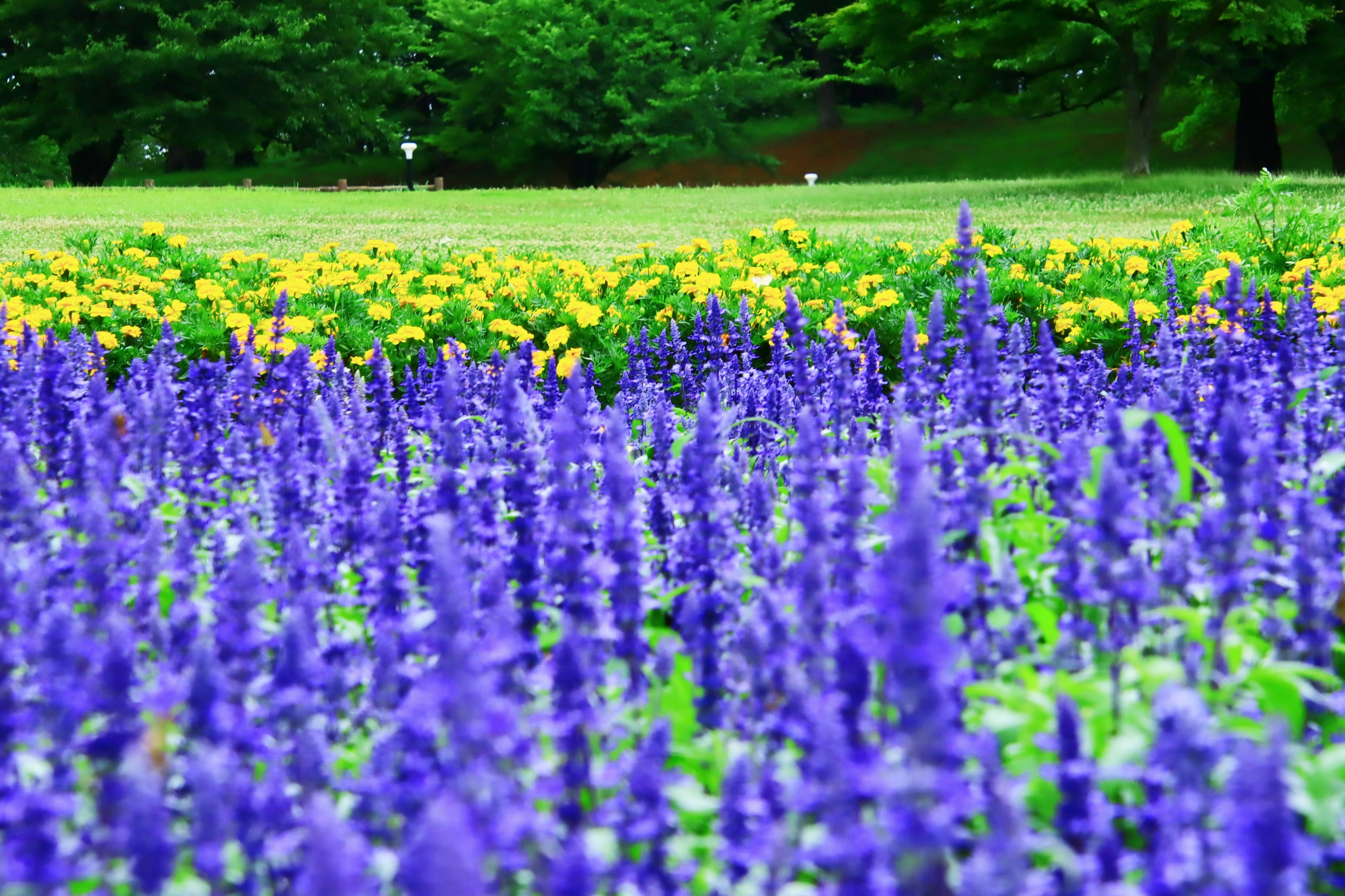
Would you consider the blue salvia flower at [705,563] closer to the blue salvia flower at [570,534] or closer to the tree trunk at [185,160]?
the blue salvia flower at [570,534]

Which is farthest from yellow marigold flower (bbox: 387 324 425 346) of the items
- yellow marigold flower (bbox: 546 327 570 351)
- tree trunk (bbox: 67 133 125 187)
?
tree trunk (bbox: 67 133 125 187)

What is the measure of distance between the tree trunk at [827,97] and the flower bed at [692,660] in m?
51.0

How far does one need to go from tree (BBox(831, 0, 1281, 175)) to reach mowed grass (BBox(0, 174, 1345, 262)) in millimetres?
2874

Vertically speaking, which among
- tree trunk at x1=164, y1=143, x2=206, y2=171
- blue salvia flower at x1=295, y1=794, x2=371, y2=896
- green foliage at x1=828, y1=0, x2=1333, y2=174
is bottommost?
blue salvia flower at x1=295, y1=794, x2=371, y2=896

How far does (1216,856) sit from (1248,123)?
38.1 metres

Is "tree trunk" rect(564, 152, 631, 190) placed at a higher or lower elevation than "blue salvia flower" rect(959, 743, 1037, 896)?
higher

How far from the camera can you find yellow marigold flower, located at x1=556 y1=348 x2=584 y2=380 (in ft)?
22.5

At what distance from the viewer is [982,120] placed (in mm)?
51656

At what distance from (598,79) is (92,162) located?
58.7ft

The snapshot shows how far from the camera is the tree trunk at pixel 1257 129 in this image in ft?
114

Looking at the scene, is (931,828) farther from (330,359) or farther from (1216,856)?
(330,359)

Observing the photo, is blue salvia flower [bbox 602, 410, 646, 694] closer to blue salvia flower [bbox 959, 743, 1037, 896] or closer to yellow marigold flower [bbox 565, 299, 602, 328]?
blue salvia flower [bbox 959, 743, 1037, 896]

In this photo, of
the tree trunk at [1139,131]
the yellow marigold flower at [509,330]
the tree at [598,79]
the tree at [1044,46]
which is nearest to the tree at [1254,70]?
the tree at [1044,46]

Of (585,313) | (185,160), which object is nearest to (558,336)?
(585,313)
